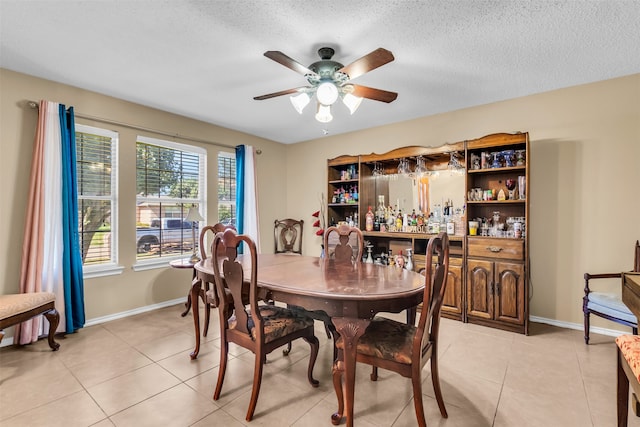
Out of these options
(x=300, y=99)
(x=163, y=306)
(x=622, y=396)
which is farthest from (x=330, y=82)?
(x=163, y=306)

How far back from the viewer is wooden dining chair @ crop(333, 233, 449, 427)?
1.60 metres

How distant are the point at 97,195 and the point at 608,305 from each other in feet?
16.9

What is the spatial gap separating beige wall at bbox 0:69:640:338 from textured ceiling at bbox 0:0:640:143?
0.20m

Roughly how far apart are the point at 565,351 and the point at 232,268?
2930 millimetres

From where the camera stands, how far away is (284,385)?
2.16m

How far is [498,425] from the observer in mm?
1746

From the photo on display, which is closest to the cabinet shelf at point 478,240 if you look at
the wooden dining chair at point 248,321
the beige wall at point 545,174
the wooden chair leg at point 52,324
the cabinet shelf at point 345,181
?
the cabinet shelf at point 345,181

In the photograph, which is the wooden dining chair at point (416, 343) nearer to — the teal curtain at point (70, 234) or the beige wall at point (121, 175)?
the teal curtain at point (70, 234)

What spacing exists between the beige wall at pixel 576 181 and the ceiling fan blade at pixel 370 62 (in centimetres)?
147

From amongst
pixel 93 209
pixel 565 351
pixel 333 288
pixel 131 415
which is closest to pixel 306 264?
pixel 333 288

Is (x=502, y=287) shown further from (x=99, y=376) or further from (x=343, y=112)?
(x=99, y=376)

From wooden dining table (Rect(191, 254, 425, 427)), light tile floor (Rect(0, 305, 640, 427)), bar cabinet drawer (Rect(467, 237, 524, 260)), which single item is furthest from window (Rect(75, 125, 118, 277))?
bar cabinet drawer (Rect(467, 237, 524, 260))

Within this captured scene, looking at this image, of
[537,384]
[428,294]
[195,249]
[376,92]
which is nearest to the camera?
[428,294]

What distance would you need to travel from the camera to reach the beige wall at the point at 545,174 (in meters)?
2.84
